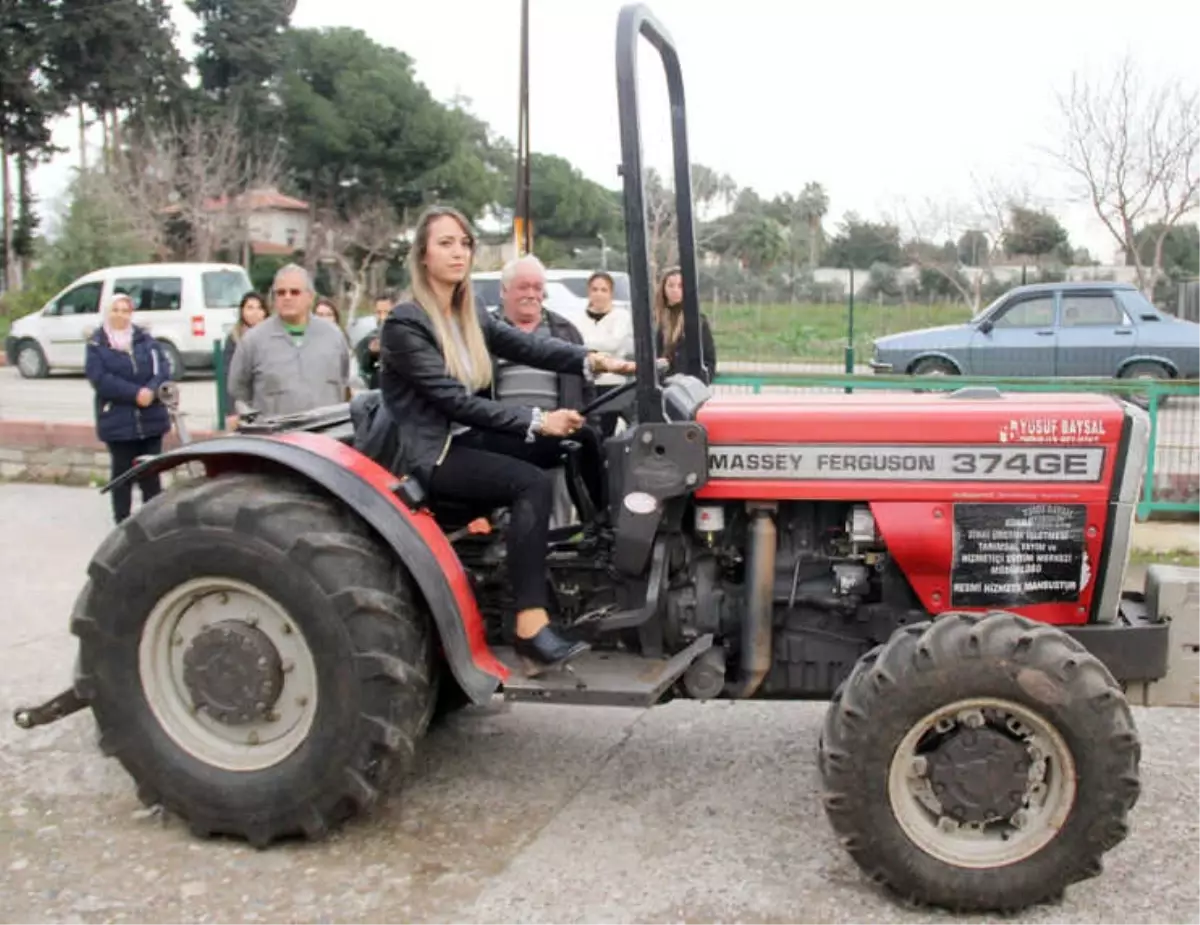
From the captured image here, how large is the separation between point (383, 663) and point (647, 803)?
3.63 feet

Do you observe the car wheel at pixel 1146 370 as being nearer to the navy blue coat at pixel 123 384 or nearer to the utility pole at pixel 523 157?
the utility pole at pixel 523 157

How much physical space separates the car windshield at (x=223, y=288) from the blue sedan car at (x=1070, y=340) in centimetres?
1120

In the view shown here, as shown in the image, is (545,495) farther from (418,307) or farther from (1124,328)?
(1124,328)

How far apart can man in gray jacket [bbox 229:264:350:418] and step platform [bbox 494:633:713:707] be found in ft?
10.2

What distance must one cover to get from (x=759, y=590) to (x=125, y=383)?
17.9 feet

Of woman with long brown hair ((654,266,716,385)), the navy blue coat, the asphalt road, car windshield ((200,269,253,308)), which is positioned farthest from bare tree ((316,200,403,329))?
the asphalt road

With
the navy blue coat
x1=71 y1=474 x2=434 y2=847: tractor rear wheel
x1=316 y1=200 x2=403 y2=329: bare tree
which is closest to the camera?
x1=71 y1=474 x2=434 y2=847: tractor rear wheel

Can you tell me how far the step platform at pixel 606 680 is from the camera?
12.6 feet

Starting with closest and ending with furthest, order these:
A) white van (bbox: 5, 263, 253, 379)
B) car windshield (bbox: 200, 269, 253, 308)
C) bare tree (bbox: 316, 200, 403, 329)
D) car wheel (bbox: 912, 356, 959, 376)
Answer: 1. car wheel (bbox: 912, 356, 959, 376)
2. white van (bbox: 5, 263, 253, 379)
3. car windshield (bbox: 200, 269, 253, 308)
4. bare tree (bbox: 316, 200, 403, 329)

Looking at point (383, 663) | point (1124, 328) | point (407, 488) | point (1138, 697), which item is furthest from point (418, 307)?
point (1124, 328)

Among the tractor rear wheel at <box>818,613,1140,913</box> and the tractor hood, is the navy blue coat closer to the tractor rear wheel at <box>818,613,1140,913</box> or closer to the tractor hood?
the tractor hood

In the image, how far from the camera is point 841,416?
391cm

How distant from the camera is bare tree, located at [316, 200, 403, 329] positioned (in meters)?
39.3

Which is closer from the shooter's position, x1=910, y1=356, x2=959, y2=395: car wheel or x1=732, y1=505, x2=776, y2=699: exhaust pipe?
x1=732, y1=505, x2=776, y2=699: exhaust pipe
